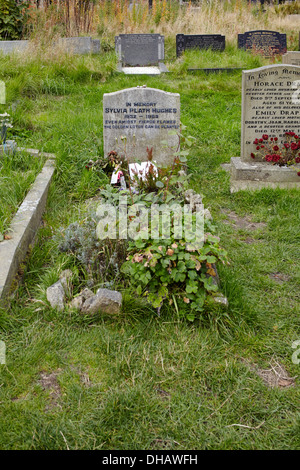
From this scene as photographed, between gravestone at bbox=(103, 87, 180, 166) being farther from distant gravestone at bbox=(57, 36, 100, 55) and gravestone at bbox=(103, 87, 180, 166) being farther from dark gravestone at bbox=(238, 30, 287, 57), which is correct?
dark gravestone at bbox=(238, 30, 287, 57)

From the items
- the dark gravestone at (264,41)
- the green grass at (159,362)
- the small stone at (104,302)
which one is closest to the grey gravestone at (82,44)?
the dark gravestone at (264,41)

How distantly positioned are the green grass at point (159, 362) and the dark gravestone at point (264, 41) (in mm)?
8309

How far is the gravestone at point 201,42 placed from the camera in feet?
37.7

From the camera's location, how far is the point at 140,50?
11.4 meters

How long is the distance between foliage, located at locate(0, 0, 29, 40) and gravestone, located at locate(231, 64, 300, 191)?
7153 millimetres

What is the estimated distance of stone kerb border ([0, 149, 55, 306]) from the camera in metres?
3.29

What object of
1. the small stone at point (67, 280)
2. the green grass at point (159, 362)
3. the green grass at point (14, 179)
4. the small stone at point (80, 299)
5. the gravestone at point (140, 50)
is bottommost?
the green grass at point (159, 362)

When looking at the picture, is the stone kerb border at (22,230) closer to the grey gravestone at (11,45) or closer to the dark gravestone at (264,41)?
the grey gravestone at (11,45)

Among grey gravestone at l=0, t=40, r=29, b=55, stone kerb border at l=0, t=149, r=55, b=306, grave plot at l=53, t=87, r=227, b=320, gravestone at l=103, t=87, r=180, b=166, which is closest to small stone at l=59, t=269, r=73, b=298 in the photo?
grave plot at l=53, t=87, r=227, b=320

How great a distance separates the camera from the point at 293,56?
7410mm

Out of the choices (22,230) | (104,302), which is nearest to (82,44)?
(22,230)

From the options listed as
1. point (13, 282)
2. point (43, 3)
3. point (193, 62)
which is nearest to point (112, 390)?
point (13, 282)

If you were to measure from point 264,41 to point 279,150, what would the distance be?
24.0 feet

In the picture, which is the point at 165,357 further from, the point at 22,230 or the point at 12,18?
the point at 12,18
